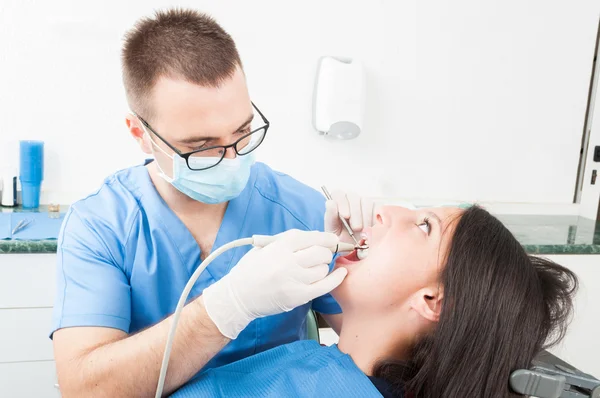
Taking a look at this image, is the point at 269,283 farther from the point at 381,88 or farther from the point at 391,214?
the point at 381,88

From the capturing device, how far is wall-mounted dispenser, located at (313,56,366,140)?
92.3 inches

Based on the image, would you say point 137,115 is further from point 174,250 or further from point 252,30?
point 252,30

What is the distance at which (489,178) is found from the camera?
2781 mm

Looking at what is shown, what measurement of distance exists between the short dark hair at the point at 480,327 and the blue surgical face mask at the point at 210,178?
20.0 inches

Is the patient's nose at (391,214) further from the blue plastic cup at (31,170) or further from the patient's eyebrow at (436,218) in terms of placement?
the blue plastic cup at (31,170)

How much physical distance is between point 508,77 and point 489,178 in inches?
19.7

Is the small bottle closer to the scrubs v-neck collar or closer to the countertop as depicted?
the countertop

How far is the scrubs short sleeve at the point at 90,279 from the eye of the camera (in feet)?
3.81

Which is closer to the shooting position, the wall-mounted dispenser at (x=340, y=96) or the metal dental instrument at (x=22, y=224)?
the metal dental instrument at (x=22, y=224)

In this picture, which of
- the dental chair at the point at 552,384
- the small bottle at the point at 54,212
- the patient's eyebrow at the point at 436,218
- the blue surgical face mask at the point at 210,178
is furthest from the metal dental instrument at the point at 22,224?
the dental chair at the point at 552,384

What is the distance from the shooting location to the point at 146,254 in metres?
1.30

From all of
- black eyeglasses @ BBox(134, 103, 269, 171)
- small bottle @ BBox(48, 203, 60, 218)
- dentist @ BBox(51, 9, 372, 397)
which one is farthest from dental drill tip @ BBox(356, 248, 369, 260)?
small bottle @ BBox(48, 203, 60, 218)

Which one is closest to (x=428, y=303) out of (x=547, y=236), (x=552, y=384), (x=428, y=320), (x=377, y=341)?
(x=428, y=320)

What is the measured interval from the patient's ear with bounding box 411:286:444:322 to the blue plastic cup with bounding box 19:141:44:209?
5.61 feet
